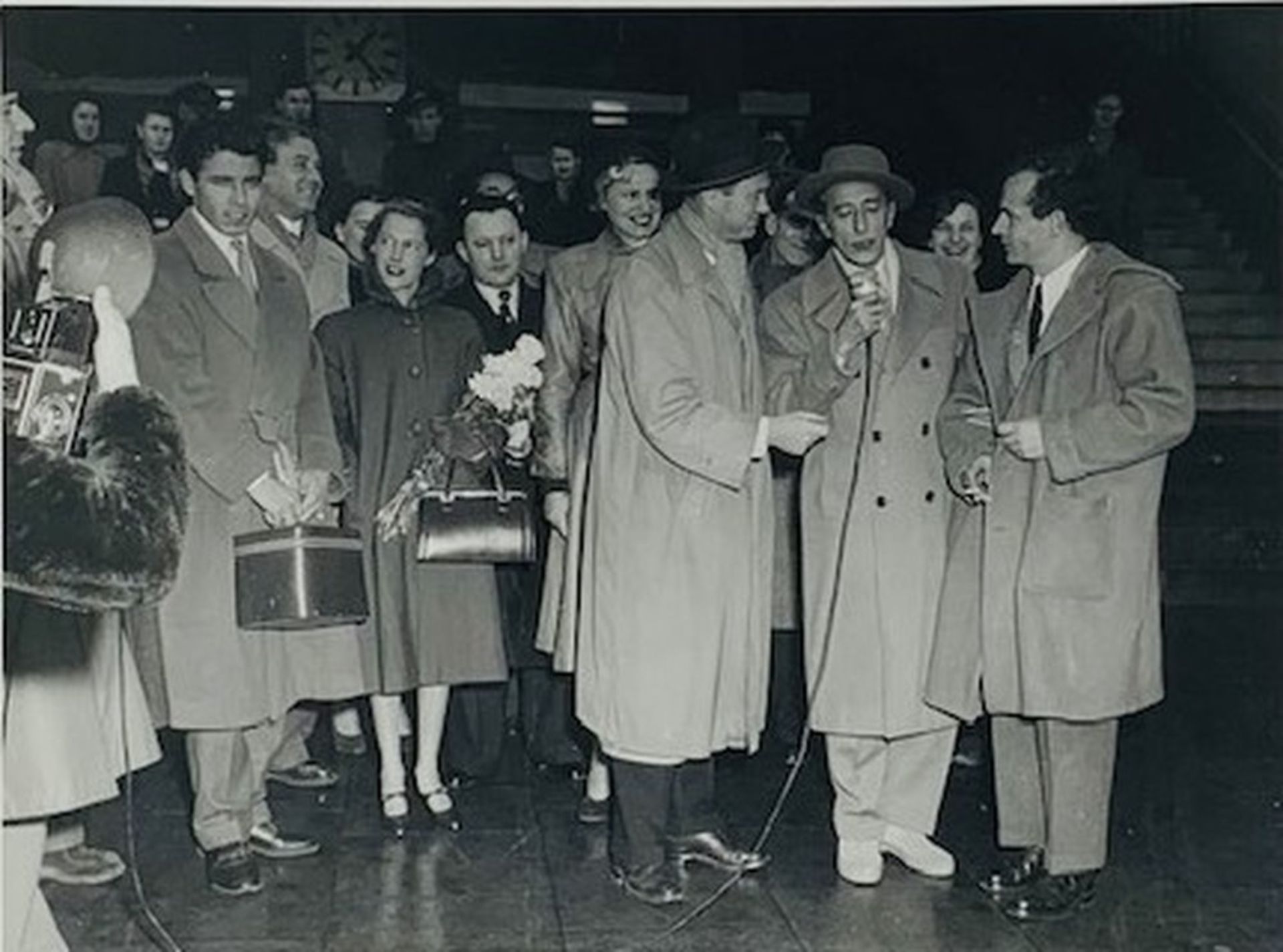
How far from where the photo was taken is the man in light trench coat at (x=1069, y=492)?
3.60m

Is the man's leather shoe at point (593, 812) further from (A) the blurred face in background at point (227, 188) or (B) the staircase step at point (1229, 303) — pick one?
(B) the staircase step at point (1229, 303)

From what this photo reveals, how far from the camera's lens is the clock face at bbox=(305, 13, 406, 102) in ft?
18.9

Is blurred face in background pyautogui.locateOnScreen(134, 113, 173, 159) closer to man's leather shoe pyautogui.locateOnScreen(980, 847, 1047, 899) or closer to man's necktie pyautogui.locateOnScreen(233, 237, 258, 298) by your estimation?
man's necktie pyautogui.locateOnScreen(233, 237, 258, 298)

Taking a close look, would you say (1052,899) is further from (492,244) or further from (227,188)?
(227,188)

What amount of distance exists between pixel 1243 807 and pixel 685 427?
6.57 feet

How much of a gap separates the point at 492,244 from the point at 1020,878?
211 centimetres

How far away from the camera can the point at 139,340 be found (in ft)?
12.3

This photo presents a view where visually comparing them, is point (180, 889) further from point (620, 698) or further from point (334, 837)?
point (620, 698)

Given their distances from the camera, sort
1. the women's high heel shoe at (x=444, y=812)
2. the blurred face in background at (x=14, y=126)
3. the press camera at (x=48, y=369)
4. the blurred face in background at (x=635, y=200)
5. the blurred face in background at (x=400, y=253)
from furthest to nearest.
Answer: the blurred face in background at (x=635, y=200) → the women's high heel shoe at (x=444, y=812) → the blurred face in background at (x=400, y=253) → the blurred face in background at (x=14, y=126) → the press camera at (x=48, y=369)

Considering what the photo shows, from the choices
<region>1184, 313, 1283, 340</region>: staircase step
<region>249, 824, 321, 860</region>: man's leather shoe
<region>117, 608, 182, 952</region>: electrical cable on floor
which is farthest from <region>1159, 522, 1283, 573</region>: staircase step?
<region>117, 608, 182, 952</region>: electrical cable on floor

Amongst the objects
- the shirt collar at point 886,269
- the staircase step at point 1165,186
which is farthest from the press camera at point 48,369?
the staircase step at point 1165,186

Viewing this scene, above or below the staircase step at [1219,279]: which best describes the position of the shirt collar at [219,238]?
above

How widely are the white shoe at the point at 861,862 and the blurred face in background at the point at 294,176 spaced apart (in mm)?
2177

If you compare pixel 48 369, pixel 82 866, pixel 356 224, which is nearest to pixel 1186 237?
pixel 356 224
